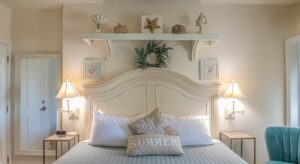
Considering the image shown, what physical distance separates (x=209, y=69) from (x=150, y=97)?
0.93 meters

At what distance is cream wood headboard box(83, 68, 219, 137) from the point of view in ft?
12.5

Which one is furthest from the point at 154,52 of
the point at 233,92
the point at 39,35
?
the point at 39,35

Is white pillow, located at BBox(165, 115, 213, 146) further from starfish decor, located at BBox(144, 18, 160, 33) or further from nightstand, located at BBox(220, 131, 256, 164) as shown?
starfish decor, located at BBox(144, 18, 160, 33)

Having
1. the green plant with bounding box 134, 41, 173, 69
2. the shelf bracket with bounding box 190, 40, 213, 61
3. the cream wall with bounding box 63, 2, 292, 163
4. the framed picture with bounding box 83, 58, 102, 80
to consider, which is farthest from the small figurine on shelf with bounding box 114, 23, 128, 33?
the shelf bracket with bounding box 190, 40, 213, 61

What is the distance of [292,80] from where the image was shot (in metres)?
3.86

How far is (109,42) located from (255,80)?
7.08 feet

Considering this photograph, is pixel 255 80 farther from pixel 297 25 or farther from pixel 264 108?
pixel 297 25

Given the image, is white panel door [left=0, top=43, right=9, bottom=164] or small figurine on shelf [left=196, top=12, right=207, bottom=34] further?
white panel door [left=0, top=43, right=9, bottom=164]

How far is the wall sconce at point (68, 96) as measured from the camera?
3676mm

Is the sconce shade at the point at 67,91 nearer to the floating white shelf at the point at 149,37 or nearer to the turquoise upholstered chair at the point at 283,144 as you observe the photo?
the floating white shelf at the point at 149,37

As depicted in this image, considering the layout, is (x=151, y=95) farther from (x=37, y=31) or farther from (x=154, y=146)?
(x=37, y=31)

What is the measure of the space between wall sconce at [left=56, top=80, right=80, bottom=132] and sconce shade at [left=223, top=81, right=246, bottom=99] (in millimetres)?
2070

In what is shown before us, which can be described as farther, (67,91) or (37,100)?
(37,100)

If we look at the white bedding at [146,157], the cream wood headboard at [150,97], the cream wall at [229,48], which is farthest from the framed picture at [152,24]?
the white bedding at [146,157]
